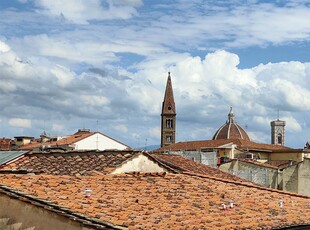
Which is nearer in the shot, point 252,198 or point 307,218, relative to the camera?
point 307,218

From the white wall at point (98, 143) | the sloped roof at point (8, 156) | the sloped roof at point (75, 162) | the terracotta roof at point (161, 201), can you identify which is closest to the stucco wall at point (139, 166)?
the sloped roof at point (75, 162)

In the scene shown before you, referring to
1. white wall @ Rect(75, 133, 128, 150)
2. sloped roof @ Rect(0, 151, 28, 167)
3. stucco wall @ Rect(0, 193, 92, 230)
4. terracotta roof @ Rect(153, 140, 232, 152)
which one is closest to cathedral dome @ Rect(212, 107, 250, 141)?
terracotta roof @ Rect(153, 140, 232, 152)

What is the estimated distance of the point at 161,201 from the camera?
13.9 meters

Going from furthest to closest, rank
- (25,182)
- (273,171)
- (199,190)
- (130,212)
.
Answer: (273,171)
(199,190)
(25,182)
(130,212)

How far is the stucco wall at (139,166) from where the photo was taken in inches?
743

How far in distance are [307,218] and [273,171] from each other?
25.8m

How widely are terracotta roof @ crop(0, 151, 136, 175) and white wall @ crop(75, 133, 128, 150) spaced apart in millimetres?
29442

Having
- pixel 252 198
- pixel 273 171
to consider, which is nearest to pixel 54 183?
pixel 252 198

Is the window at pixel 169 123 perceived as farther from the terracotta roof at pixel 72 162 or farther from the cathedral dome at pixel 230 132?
the terracotta roof at pixel 72 162

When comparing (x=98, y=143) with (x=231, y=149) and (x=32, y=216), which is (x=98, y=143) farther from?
(x=32, y=216)

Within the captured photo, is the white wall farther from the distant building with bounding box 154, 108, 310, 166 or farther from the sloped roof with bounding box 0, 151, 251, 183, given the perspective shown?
the sloped roof with bounding box 0, 151, 251, 183

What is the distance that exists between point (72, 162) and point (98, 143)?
31.9 metres

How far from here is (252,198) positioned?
54.6ft

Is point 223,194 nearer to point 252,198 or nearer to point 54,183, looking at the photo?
point 252,198
